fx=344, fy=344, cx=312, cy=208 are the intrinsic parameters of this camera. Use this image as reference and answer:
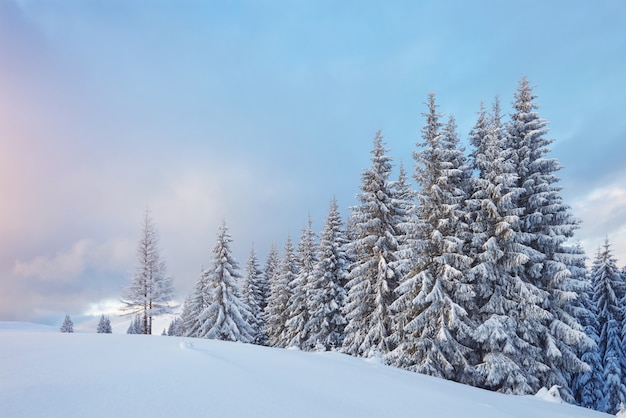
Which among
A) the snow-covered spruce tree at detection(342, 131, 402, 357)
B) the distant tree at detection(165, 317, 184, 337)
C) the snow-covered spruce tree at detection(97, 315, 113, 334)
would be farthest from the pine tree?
the snow-covered spruce tree at detection(342, 131, 402, 357)

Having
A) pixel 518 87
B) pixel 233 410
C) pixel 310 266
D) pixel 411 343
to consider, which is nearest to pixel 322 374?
pixel 233 410

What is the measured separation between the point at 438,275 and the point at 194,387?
14.3 meters

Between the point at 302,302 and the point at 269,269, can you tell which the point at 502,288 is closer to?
the point at 302,302

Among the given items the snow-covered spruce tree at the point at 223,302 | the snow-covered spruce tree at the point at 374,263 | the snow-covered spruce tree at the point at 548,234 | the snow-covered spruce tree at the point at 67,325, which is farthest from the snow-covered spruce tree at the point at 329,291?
the snow-covered spruce tree at the point at 67,325

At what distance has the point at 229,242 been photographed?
2955 cm

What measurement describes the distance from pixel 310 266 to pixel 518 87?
19.2 meters

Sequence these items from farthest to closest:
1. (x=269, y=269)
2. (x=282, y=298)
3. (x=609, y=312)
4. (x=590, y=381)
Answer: (x=269, y=269), (x=282, y=298), (x=609, y=312), (x=590, y=381)

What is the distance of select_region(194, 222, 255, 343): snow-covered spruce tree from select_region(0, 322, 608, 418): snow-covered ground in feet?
67.6

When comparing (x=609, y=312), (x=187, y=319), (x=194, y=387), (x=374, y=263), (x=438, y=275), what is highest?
(x=374, y=263)

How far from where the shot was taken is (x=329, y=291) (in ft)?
82.7

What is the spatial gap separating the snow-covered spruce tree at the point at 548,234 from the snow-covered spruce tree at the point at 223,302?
2079 cm

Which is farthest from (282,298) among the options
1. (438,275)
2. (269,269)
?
(438,275)

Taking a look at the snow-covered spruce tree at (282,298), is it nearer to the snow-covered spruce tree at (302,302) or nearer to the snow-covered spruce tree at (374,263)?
the snow-covered spruce tree at (302,302)

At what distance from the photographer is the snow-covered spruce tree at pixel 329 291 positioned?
24719 mm
